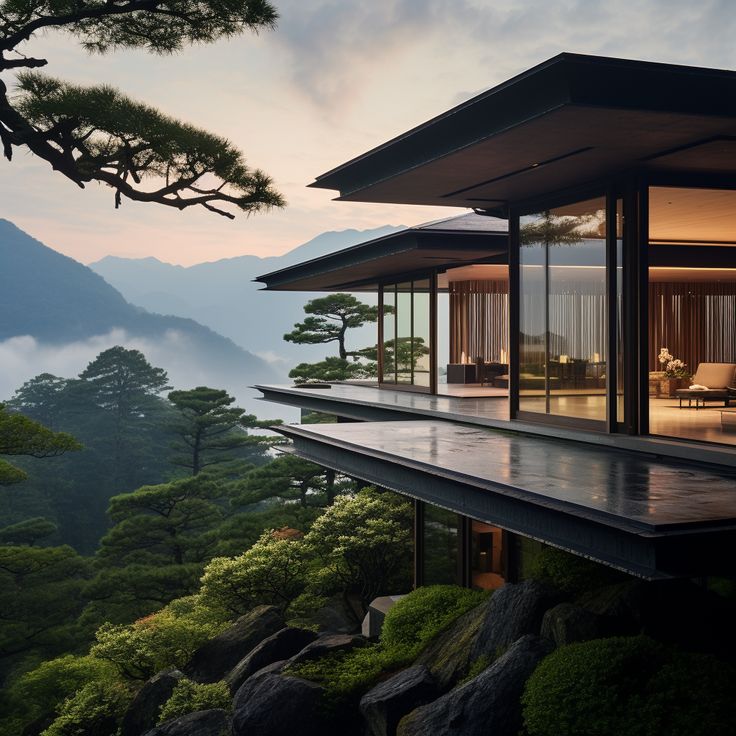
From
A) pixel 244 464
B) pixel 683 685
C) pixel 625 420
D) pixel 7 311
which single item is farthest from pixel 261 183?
pixel 7 311

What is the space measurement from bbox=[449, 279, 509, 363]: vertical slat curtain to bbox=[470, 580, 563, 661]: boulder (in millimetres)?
13042

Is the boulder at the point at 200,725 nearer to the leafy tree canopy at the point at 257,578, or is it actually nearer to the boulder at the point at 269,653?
the boulder at the point at 269,653

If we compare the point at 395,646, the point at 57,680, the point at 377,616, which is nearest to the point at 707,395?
the point at 377,616

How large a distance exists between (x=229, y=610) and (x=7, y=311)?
2774 inches

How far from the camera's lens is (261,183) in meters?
11.3

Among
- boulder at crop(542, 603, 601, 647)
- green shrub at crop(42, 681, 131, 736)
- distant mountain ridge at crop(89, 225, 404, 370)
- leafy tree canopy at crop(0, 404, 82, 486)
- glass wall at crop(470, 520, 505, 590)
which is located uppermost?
distant mountain ridge at crop(89, 225, 404, 370)

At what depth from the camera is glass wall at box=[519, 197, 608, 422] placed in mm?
9273

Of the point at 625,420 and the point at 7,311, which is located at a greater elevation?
the point at 7,311

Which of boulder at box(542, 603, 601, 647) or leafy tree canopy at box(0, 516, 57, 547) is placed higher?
boulder at box(542, 603, 601, 647)

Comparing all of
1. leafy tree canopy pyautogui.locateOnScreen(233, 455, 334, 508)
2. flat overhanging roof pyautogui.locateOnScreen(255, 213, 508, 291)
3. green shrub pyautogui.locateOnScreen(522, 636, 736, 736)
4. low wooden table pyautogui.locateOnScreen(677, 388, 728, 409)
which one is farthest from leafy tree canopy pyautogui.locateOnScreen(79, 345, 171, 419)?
green shrub pyautogui.locateOnScreen(522, 636, 736, 736)

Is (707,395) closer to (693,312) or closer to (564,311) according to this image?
(564,311)

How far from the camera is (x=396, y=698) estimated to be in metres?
6.92

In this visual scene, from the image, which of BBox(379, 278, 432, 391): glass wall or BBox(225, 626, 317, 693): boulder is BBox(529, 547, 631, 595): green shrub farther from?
BBox(379, 278, 432, 391): glass wall

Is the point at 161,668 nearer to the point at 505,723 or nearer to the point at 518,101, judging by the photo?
the point at 505,723
